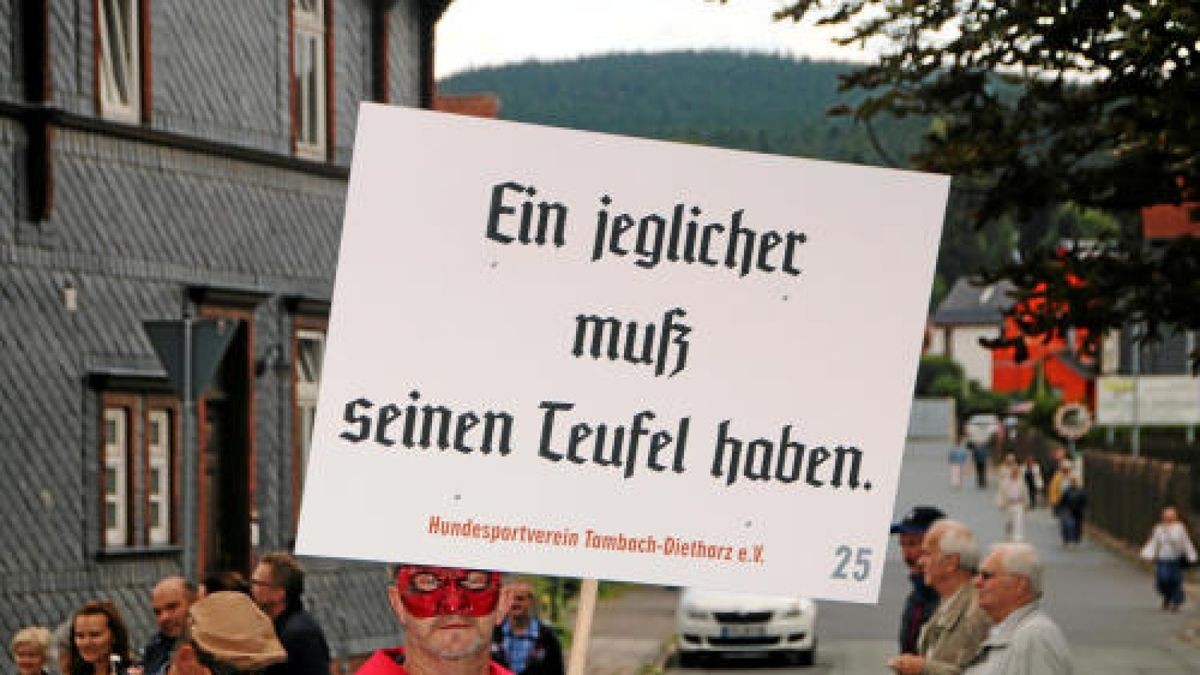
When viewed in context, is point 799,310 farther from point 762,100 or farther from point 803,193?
point 762,100

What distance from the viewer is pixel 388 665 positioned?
6.16 m

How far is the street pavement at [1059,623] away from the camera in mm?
34031

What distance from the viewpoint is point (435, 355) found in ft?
22.5

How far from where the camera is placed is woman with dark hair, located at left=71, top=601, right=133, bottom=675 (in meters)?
12.0

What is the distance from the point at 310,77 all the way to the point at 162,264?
321 cm

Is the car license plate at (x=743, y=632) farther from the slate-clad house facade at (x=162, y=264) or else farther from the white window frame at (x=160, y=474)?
the white window frame at (x=160, y=474)

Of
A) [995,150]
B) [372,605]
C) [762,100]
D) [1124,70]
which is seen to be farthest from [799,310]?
[762,100]

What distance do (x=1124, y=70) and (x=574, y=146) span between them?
13.6 metres

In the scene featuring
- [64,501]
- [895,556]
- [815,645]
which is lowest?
[895,556]

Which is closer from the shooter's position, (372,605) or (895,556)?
(372,605)

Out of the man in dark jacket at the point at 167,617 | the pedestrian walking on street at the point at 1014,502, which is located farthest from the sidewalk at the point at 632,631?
the man in dark jacket at the point at 167,617

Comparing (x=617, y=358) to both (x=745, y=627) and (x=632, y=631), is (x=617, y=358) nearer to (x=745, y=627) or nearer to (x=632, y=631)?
(x=745, y=627)

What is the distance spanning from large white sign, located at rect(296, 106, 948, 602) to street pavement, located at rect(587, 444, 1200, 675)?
660 inches

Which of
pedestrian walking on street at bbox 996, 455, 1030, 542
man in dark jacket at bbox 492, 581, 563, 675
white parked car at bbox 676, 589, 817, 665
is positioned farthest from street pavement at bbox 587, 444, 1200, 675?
man in dark jacket at bbox 492, 581, 563, 675
